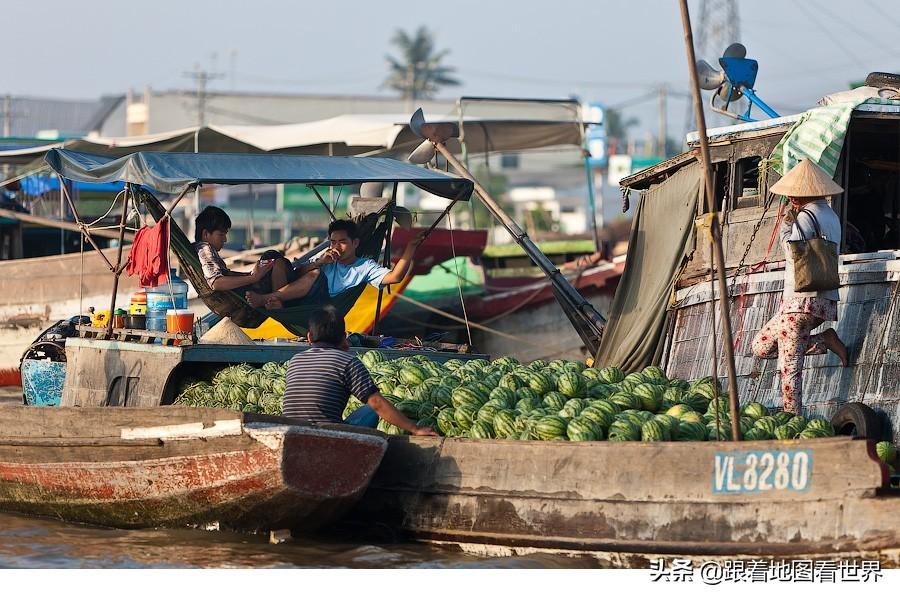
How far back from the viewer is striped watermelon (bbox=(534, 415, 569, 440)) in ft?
20.9

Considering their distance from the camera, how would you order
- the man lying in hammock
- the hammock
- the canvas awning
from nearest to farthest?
the hammock < the man lying in hammock < the canvas awning

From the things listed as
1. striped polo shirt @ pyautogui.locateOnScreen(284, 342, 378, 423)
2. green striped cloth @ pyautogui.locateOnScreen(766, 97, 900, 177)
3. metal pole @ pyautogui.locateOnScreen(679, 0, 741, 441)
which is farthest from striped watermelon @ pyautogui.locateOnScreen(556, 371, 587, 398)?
green striped cloth @ pyautogui.locateOnScreen(766, 97, 900, 177)

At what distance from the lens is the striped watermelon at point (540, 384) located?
7.00m

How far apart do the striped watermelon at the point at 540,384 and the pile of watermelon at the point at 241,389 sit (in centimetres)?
156

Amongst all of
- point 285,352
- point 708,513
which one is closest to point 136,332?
point 285,352

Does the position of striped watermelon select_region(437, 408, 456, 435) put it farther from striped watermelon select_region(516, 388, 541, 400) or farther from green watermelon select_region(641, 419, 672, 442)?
green watermelon select_region(641, 419, 672, 442)

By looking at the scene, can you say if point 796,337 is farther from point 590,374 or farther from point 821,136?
point 821,136

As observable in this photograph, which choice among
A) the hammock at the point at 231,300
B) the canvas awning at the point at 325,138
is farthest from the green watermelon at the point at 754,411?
the canvas awning at the point at 325,138

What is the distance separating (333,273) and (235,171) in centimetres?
110

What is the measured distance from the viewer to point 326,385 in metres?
6.59

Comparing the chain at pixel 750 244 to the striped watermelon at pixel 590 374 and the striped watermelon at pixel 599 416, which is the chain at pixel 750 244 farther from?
the striped watermelon at pixel 599 416

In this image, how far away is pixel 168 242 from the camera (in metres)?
8.21

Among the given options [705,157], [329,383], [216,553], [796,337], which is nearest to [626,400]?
[796,337]

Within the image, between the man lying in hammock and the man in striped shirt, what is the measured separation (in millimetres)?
2321
